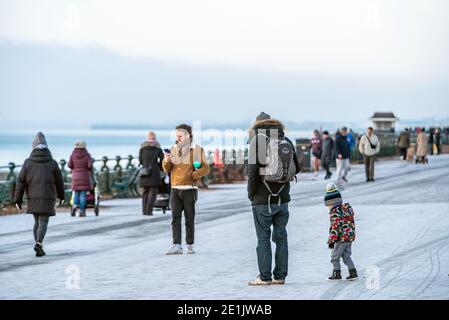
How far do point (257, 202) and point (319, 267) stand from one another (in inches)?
83.1

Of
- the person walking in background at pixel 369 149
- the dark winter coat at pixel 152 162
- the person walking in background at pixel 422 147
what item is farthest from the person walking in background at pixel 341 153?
the person walking in background at pixel 422 147

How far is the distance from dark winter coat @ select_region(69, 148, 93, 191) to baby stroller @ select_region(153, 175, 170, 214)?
4.78ft

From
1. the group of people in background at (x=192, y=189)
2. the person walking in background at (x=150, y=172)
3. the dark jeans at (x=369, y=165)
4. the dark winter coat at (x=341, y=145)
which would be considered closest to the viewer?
the group of people in background at (x=192, y=189)

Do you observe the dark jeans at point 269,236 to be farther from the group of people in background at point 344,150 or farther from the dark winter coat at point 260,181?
the group of people in background at point 344,150

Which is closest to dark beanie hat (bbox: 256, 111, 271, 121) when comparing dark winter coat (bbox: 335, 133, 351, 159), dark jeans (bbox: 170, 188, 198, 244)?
dark jeans (bbox: 170, 188, 198, 244)

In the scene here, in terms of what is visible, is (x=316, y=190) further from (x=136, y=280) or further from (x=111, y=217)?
(x=136, y=280)

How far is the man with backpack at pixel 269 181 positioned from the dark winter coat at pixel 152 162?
11706 mm

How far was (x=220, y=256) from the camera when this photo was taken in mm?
16609

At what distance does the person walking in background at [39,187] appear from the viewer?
17016 millimetres

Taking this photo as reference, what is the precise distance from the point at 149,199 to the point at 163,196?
0.40 m

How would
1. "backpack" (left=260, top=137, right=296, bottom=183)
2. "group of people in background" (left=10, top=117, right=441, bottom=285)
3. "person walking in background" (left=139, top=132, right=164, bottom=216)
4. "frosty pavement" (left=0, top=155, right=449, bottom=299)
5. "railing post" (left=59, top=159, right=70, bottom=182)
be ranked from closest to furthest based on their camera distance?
"frosty pavement" (left=0, top=155, right=449, bottom=299) → "backpack" (left=260, top=137, right=296, bottom=183) → "group of people in background" (left=10, top=117, right=441, bottom=285) → "person walking in background" (left=139, top=132, right=164, bottom=216) → "railing post" (left=59, top=159, right=70, bottom=182)

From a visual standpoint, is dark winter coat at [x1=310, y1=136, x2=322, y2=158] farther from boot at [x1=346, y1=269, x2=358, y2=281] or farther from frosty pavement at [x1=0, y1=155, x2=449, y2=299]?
boot at [x1=346, y1=269, x2=358, y2=281]

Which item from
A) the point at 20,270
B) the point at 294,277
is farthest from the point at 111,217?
the point at 294,277

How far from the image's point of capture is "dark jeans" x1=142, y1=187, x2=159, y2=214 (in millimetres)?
24969
